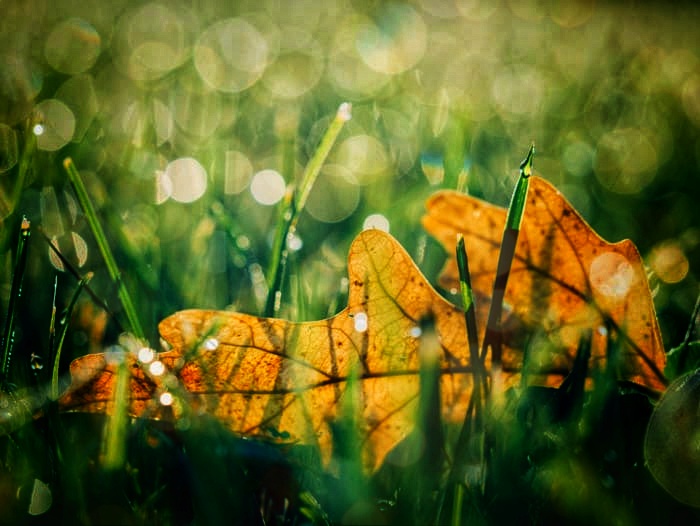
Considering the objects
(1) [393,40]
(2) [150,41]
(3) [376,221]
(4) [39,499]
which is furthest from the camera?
(1) [393,40]

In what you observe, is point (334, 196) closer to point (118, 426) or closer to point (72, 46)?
point (118, 426)

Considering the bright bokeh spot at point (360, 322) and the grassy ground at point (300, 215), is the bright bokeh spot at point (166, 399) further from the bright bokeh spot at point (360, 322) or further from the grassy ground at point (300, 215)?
the bright bokeh spot at point (360, 322)

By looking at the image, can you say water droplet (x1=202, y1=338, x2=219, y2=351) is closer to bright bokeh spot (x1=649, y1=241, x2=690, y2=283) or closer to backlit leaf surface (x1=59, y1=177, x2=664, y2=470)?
backlit leaf surface (x1=59, y1=177, x2=664, y2=470)

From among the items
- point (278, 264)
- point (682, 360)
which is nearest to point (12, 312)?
point (278, 264)

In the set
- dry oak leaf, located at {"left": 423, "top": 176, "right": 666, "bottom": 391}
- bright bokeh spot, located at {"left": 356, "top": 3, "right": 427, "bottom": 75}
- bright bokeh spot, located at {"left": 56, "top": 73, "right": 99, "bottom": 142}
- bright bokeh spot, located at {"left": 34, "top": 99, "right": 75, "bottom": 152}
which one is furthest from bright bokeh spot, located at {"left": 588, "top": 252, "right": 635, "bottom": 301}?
bright bokeh spot, located at {"left": 356, "top": 3, "right": 427, "bottom": 75}

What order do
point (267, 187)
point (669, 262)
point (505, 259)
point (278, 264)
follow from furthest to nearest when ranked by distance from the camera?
1. point (267, 187)
2. point (669, 262)
3. point (278, 264)
4. point (505, 259)

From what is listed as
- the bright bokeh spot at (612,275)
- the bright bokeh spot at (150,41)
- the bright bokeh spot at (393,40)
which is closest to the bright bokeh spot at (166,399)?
the bright bokeh spot at (612,275)
